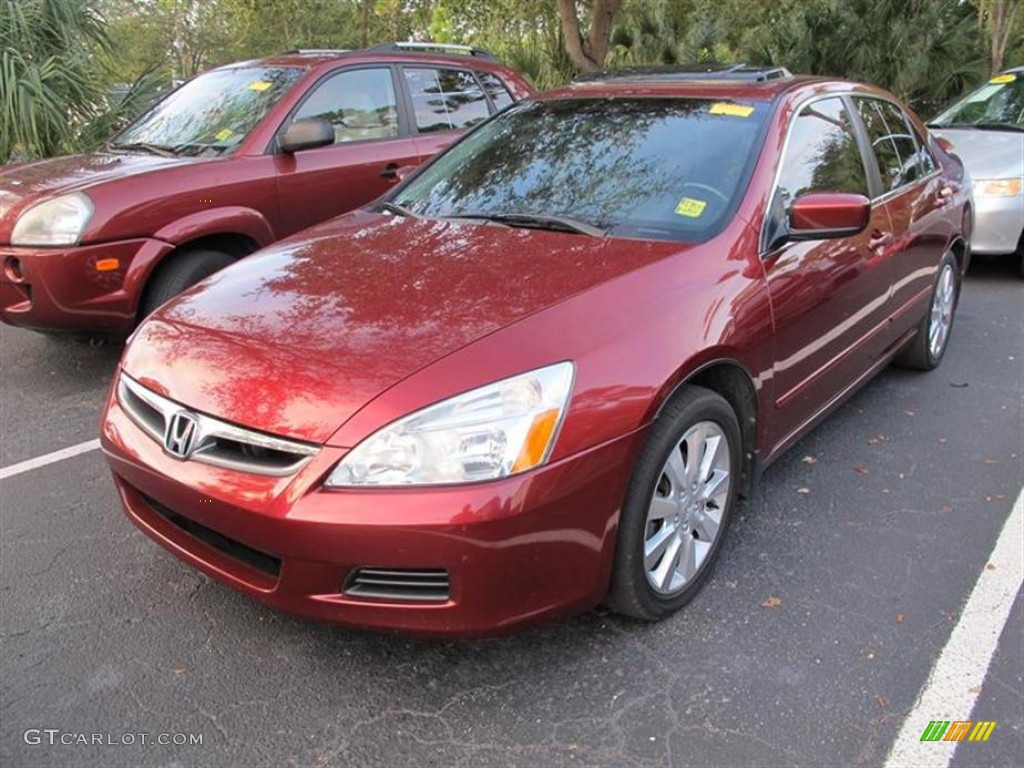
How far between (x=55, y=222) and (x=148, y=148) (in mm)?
1100

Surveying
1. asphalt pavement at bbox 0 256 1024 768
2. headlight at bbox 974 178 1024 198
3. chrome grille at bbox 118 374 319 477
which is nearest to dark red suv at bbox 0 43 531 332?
asphalt pavement at bbox 0 256 1024 768

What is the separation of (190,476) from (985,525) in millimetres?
2945

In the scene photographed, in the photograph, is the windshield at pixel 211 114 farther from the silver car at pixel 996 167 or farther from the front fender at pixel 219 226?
the silver car at pixel 996 167

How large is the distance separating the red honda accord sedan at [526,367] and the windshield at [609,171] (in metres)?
0.01

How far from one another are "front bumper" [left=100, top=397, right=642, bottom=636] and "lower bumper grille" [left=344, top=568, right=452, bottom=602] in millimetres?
14

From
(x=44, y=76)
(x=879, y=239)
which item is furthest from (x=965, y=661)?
(x=44, y=76)

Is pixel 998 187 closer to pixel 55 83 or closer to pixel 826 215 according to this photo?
pixel 826 215

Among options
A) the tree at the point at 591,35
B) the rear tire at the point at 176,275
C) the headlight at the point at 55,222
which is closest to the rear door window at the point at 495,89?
the rear tire at the point at 176,275

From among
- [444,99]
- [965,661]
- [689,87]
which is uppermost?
[689,87]

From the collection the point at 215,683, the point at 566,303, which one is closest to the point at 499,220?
the point at 566,303

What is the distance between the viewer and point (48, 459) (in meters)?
3.81

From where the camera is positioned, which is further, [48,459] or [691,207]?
[48,459]

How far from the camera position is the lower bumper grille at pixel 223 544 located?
229cm

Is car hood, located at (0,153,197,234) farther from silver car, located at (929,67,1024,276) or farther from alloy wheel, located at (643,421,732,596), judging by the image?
silver car, located at (929,67,1024,276)
